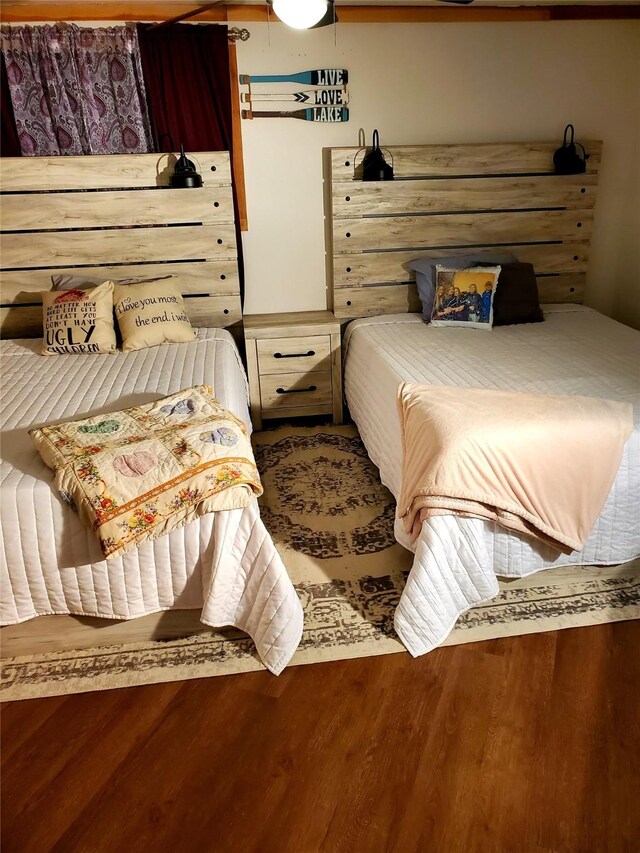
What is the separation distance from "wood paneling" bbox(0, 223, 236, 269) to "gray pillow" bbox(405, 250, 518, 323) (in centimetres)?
103

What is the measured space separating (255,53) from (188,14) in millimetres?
374

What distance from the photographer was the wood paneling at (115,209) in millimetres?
3229

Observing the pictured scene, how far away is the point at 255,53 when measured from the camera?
10.6ft

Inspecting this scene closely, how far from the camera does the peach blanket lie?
6.29 feet

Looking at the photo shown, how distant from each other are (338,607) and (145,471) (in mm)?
813

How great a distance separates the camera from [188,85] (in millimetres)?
3178

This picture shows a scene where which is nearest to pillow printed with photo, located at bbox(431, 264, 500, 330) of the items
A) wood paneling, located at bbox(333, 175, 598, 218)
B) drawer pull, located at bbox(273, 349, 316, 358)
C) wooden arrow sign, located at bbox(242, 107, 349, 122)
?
wood paneling, located at bbox(333, 175, 598, 218)

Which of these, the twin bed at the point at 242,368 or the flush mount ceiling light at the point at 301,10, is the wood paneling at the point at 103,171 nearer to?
the twin bed at the point at 242,368

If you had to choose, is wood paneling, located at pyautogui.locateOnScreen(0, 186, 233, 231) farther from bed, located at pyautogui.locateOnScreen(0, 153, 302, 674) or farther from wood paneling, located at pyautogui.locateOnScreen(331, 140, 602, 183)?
wood paneling, located at pyautogui.locateOnScreen(331, 140, 602, 183)

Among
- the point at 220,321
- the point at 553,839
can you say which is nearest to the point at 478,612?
the point at 553,839

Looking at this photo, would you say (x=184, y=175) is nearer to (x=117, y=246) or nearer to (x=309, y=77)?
(x=117, y=246)

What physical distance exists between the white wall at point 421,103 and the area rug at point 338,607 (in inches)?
60.8

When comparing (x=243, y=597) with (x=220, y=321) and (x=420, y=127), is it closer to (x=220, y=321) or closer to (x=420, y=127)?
(x=220, y=321)

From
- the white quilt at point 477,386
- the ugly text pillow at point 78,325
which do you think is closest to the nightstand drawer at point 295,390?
the white quilt at point 477,386
